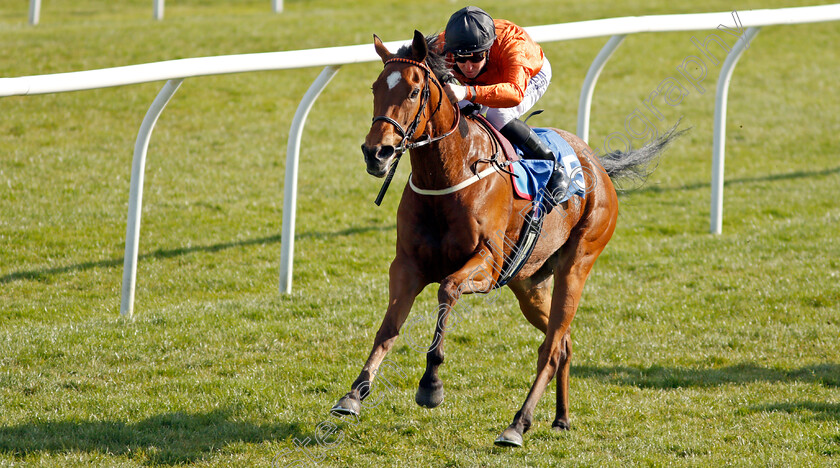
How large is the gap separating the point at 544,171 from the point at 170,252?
4.00 meters

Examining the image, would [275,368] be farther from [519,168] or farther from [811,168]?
[811,168]

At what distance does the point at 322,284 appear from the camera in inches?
272

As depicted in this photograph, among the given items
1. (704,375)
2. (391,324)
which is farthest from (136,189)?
(704,375)

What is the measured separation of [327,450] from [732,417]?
2.10 metres

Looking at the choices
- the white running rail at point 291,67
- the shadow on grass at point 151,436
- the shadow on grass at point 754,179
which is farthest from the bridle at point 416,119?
the shadow on grass at point 754,179

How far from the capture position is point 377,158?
3.37m

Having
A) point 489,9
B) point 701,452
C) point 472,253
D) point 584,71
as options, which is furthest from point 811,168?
point 472,253

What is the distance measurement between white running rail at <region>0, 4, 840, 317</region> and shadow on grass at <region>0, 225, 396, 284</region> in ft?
4.14

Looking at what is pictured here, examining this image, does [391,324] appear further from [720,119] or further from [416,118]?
[720,119]

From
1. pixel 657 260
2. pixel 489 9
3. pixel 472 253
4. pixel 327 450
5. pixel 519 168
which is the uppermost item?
pixel 489 9

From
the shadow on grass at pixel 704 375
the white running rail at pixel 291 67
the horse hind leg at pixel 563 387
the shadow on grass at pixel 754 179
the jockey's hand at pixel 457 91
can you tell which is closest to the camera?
the jockey's hand at pixel 457 91

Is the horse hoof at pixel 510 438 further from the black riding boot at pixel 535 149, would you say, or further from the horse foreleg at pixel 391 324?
the black riding boot at pixel 535 149

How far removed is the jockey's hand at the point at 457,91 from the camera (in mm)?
3816

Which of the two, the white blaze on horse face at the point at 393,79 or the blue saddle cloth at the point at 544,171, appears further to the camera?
the blue saddle cloth at the point at 544,171
